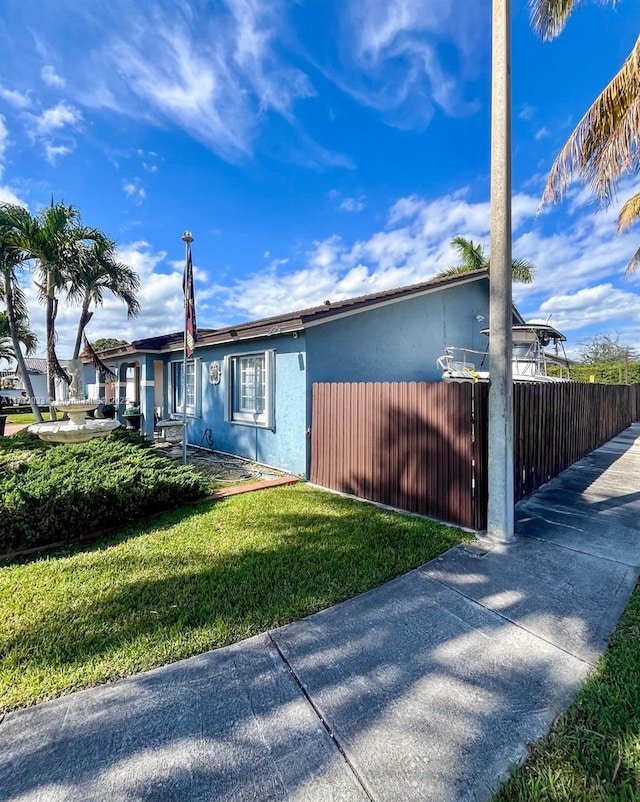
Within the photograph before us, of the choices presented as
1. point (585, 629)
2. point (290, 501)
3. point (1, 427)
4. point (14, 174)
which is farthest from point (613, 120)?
point (1, 427)

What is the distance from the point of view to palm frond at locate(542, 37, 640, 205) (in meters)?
6.38

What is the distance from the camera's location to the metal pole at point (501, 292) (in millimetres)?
4883

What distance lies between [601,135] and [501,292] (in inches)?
202

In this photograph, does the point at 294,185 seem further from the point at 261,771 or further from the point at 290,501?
the point at 261,771

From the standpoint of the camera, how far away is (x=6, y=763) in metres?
2.00

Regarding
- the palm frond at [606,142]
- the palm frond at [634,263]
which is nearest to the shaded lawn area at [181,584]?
the palm frond at [606,142]

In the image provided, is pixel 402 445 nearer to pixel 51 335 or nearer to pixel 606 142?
pixel 606 142

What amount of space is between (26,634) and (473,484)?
5082 mm

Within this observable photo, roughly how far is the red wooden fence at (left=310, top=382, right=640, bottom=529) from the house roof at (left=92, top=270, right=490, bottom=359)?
1427 millimetres

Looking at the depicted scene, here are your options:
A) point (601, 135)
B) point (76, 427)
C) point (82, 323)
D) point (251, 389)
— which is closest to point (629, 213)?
point (601, 135)

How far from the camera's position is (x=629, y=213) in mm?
11531

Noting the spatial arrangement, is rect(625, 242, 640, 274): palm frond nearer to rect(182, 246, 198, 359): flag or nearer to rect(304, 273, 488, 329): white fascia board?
rect(304, 273, 488, 329): white fascia board

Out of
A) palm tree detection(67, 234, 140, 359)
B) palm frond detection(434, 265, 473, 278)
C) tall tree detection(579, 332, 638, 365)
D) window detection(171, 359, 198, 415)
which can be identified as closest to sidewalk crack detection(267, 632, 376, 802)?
window detection(171, 359, 198, 415)

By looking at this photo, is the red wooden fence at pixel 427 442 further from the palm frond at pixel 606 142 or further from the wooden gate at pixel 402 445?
the palm frond at pixel 606 142
